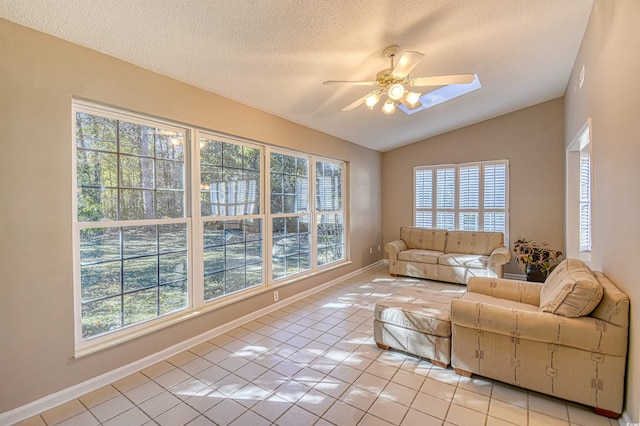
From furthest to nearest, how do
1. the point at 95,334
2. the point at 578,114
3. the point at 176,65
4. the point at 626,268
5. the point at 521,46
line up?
the point at 578,114 → the point at 521,46 → the point at 176,65 → the point at 95,334 → the point at 626,268

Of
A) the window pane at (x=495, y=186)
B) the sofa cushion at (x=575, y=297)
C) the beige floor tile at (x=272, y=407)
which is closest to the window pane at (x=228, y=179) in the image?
the beige floor tile at (x=272, y=407)

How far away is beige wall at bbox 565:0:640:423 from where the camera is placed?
67.0 inches

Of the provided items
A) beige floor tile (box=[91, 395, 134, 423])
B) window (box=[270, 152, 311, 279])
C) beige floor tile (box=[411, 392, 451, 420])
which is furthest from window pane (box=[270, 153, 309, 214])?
beige floor tile (box=[411, 392, 451, 420])

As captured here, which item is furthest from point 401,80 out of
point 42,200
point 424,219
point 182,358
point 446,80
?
point 424,219

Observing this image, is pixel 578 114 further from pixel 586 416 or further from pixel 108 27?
pixel 108 27

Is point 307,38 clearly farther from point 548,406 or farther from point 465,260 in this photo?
point 465,260

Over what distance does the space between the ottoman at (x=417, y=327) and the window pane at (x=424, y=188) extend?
346 centimetres

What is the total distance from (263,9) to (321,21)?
0.44m

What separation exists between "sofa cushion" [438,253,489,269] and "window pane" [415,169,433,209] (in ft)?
4.46

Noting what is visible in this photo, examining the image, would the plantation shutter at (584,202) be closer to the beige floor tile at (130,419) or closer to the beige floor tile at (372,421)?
the beige floor tile at (372,421)

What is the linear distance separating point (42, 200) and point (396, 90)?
2.74 meters

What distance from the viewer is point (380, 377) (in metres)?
2.36

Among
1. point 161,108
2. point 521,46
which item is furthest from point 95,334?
point 521,46

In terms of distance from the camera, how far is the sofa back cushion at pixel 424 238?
554 cm
